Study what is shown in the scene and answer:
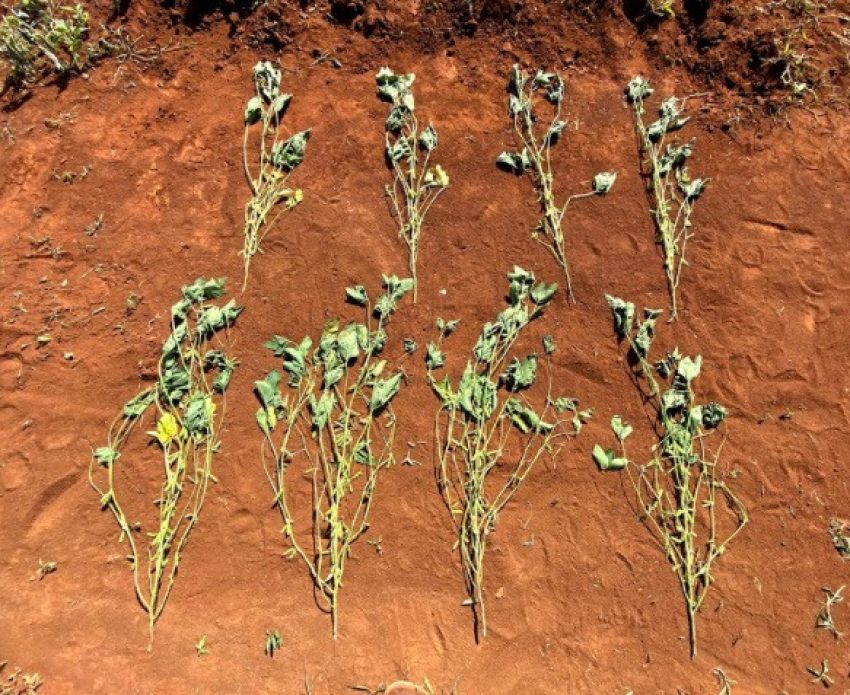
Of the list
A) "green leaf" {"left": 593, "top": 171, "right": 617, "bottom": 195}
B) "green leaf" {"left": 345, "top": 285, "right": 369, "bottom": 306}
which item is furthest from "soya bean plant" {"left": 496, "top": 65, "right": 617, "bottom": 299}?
"green leaf" {"left": 345, "top": 285, "right": 369, "bottom": 306}

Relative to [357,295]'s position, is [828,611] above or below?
below

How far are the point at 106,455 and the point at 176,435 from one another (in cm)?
34

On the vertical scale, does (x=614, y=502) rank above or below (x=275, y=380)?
below

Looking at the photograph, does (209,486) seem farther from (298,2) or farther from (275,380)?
(298,2)

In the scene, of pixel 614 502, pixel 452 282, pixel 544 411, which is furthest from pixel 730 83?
pixel 614 502

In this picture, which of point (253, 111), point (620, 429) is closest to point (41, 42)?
point (253, 111)

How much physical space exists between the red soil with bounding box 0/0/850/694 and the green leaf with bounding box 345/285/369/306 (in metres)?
0.07

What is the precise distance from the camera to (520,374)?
113 inches

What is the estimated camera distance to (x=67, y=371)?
9.57 feet

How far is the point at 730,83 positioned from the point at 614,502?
8.46ft

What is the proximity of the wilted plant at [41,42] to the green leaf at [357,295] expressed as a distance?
2.19m

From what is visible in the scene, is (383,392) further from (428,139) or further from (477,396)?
(428,139)

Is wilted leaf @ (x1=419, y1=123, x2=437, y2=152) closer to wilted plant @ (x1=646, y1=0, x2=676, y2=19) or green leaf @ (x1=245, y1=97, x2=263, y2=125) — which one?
green leaf @ (x1=245, y1=97, x2=263, y2=125)

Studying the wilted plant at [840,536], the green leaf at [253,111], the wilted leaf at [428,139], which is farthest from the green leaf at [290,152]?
the wilted plant at [840,536]
